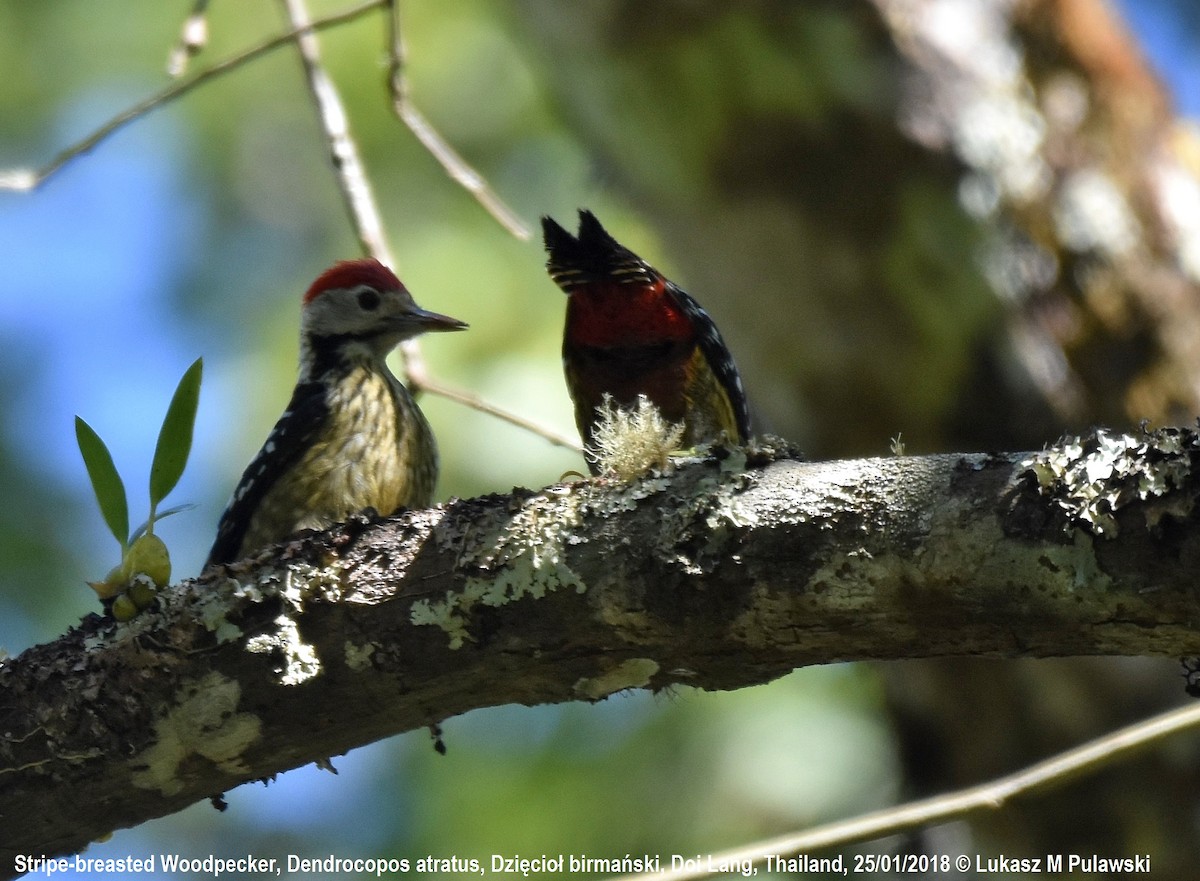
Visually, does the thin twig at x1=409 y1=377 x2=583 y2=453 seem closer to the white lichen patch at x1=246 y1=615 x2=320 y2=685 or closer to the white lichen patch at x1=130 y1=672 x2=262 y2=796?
the white lichen patch at x1=246 y1=615 x2=320 y2=685

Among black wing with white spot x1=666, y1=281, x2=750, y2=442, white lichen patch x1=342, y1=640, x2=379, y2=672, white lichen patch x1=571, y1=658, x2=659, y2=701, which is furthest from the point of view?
black wing with white spot x1=666, y1=281, x2=750, y2=442

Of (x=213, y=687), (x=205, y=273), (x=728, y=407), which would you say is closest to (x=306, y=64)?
(x=728, y=407)

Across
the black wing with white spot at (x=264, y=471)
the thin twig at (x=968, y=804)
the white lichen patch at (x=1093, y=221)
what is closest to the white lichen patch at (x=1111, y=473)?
the thin twig at (x=968, y=804)

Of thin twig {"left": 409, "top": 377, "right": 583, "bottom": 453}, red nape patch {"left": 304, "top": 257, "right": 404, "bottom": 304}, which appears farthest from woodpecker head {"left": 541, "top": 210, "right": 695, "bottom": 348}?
red nape patch {"left": 304, "top": 257, "right": 404, "bottom": 304}

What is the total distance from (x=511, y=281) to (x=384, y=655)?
15.3 ft

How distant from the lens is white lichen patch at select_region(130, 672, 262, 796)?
8.07 ft

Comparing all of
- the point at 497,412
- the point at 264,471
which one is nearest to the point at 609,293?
the point at 497,412

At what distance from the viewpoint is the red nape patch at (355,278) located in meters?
4.64

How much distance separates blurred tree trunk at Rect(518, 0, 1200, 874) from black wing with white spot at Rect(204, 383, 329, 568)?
6.30 feet

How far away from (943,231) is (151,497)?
10.6ft

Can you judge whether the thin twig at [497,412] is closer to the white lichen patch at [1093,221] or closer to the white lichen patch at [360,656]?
the white lichen patch at [360,656]

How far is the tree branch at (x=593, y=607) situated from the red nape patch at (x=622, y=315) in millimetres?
1305

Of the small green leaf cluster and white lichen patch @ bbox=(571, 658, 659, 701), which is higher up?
the small green leaf cluster

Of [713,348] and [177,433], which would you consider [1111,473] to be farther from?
[713,348]
